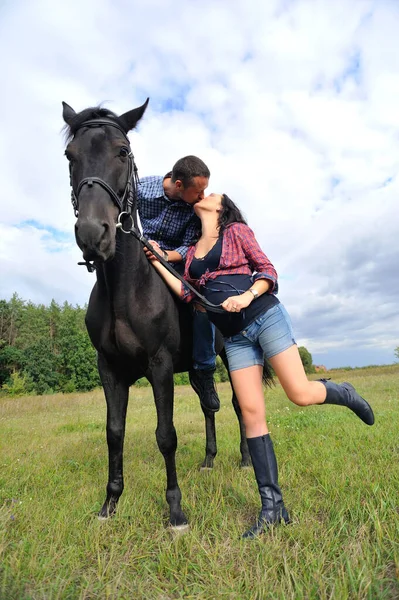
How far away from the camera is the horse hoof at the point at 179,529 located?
9.53ft

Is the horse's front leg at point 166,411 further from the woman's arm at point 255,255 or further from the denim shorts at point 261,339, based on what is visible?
the woman's arm at point 255,255

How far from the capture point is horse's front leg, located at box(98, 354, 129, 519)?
3461mm

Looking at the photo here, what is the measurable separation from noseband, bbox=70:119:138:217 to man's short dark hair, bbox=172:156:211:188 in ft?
1.29

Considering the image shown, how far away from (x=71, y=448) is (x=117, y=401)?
11.4 feet

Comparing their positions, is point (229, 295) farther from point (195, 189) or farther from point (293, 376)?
point (195, 189)

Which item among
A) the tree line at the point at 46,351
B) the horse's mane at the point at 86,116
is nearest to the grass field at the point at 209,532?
the horse's mane at the point at 86,116

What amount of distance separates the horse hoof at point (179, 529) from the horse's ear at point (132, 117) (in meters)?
3.34

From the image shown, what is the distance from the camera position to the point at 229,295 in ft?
9.98

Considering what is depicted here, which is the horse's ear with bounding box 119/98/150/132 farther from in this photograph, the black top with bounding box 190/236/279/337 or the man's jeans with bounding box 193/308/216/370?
the man's jeans with bounding box 193/308/216/370

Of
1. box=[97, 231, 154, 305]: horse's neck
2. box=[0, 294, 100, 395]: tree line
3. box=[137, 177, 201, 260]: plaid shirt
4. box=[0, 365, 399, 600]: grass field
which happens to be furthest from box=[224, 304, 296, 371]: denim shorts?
box=[0, 294, 100, 395]: tree line

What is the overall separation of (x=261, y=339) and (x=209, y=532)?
4.93ft

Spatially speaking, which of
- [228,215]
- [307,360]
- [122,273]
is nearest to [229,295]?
[228,215]

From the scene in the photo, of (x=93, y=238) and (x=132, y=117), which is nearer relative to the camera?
(x=93, y=238)

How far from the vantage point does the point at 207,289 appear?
320 centimetres
